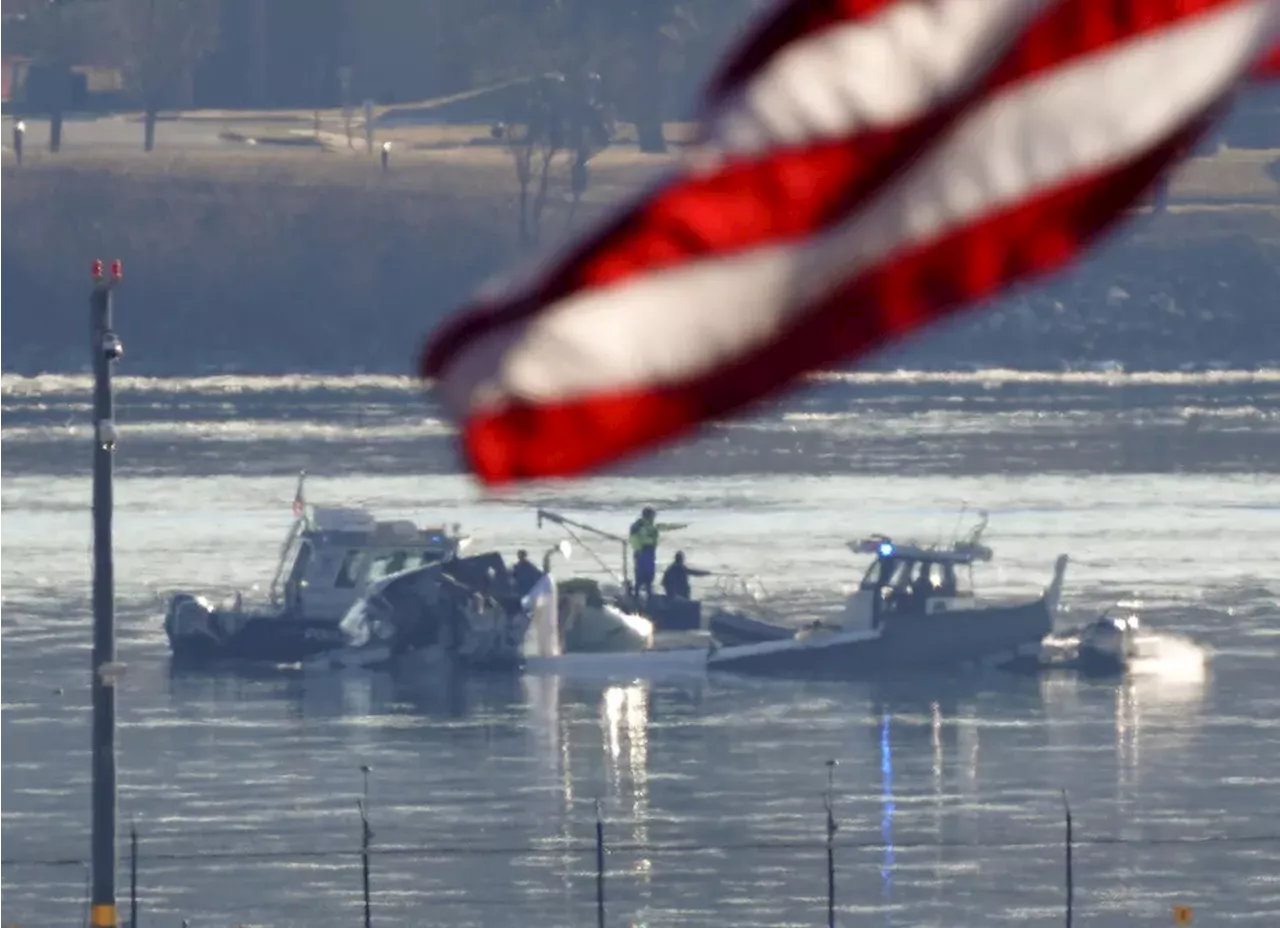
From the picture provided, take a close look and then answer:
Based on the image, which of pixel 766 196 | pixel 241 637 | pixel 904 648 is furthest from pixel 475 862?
pixel 766 196

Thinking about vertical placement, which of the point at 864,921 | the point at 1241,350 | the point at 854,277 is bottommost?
the point at 864,921

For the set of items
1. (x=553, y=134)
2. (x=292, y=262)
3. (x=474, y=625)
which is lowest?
(x=474, y=625)

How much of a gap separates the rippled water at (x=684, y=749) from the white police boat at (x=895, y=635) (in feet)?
2.55

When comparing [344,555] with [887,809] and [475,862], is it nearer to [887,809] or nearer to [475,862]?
[887,809]

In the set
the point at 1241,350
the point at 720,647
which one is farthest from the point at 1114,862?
the point at 1241,350

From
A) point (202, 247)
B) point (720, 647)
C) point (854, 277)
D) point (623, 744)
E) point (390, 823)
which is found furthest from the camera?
point (202, 247)

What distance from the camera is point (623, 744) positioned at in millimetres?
41000

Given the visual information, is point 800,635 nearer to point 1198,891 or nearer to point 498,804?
point 498,804

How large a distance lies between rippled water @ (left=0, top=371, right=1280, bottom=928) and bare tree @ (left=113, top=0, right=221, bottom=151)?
46041 mm

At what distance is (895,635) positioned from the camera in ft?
156

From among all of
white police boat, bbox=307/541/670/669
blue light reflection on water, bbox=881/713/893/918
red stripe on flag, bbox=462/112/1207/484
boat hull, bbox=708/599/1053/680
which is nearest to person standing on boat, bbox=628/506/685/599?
white police boat, bbox=307/541/670/669

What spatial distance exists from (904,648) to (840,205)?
42641mm

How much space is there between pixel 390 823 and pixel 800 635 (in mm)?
15485

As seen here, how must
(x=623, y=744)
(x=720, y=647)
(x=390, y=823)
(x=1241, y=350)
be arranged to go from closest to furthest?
1. (x=390, y=823)
2. (x=623, y=744)
3. (x=720, y=647)
4. (x=1241, y=350)
